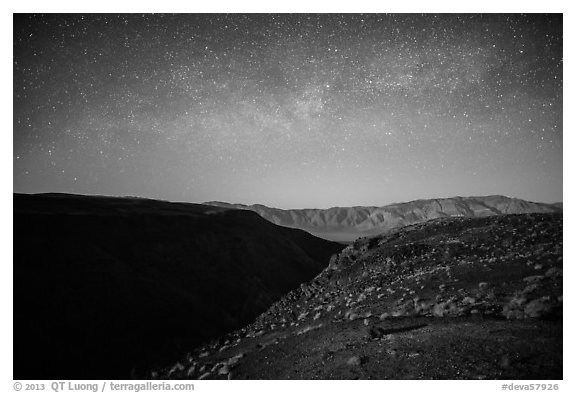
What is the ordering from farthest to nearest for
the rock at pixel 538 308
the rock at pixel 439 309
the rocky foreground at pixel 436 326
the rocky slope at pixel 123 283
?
the rocky slope at pixel 123 283 → the rock at pixel 439 309 → the rock at pixel 538 308 → the rocky foreground at pixel 436 326

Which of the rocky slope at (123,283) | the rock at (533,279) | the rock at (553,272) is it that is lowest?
the rocky slope at (123,283)

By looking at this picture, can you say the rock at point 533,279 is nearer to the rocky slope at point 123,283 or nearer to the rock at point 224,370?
the rock at point 224,370

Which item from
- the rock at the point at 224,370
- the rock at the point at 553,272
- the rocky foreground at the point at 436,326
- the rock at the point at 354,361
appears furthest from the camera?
the rock at the point at 553,272

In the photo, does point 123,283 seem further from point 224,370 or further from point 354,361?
point 354,361

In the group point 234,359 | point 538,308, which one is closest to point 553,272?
point 538,308

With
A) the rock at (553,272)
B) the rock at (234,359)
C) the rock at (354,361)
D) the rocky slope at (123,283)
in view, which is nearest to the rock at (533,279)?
the rock at (553,272)

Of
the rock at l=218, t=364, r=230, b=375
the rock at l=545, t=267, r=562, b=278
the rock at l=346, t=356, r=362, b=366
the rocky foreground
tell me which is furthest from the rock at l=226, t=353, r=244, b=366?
the rock at l=545, t=267, r=562, b=278
